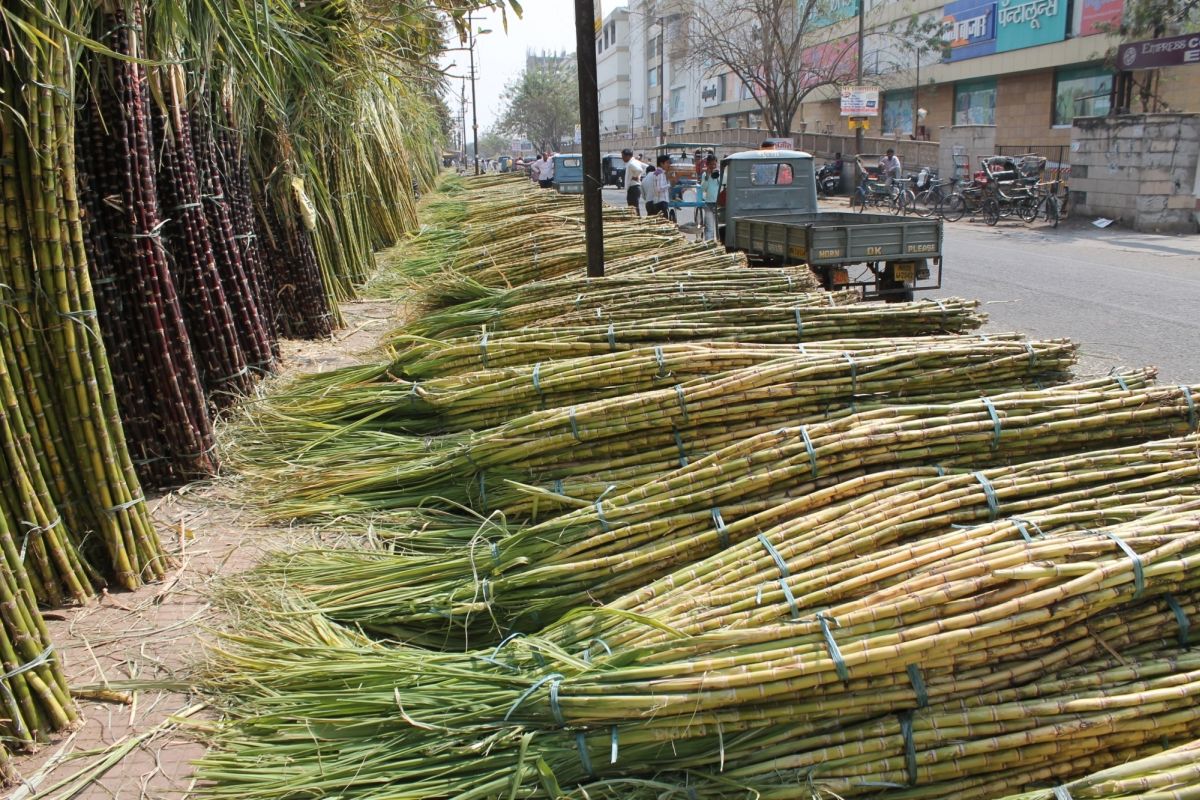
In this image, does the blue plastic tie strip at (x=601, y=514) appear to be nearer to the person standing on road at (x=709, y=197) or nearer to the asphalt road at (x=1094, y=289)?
the asphalt road at (x=1094, y=289)

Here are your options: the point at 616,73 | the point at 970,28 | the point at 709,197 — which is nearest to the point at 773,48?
the point at 970,28

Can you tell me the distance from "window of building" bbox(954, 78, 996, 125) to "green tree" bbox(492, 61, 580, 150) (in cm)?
4603

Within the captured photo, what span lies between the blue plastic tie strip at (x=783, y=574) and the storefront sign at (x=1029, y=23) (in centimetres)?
3191

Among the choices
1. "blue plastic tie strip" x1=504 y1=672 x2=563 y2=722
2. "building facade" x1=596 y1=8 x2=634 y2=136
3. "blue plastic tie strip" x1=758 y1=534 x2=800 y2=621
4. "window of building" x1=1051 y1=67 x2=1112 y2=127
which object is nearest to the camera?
"blue plastic tie strip" x1=504 y1=672 x2=563 y2=722

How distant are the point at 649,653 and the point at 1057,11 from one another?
3291 centimetres

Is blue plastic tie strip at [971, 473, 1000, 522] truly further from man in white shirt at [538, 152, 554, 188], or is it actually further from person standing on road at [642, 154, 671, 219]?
man in white shirt at [538, 152, 554, 188]

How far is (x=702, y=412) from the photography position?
12.1 feet

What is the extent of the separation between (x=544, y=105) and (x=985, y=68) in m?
51.3

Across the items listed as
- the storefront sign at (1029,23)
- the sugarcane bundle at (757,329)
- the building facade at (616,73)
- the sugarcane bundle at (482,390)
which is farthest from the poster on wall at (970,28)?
the building facade at (616,73)

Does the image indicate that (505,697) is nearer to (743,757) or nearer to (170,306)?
(743,757)

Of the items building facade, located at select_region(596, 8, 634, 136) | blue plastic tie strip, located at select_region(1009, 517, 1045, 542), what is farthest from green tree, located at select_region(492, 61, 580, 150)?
blue plastic tie strip, located at select_region(1009, 517, 1045, 542)

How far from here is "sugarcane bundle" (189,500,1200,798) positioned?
2.19m

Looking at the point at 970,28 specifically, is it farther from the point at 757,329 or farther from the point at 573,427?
the point at 573,427

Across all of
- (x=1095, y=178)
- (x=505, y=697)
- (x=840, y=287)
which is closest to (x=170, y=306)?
(x=505, y=697)
